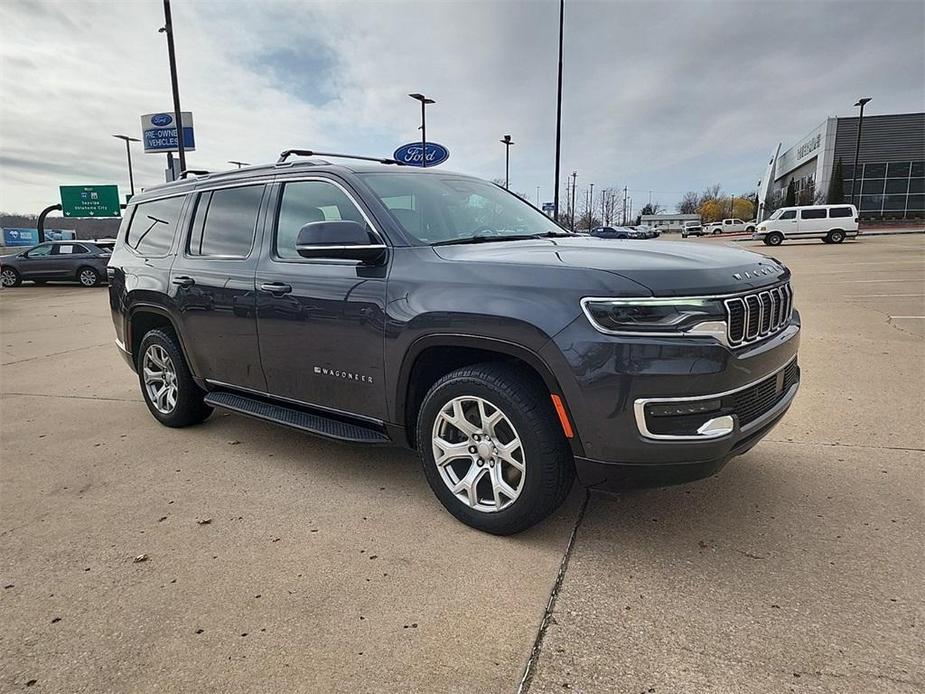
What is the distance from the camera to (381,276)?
3176mm

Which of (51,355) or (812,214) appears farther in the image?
(812,214)

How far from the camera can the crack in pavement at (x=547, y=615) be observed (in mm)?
2076

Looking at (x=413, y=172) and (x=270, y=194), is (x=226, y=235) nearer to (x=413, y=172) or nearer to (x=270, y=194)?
(x=270, y=194)

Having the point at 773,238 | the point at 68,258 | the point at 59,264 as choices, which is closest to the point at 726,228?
the point at 773,238

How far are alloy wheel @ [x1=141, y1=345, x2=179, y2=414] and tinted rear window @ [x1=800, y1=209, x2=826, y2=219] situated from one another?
33848 millimetres

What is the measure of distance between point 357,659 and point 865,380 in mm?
5256

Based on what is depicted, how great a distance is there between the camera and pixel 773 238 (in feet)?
104

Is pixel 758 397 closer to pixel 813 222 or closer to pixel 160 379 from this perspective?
pixel 160 379

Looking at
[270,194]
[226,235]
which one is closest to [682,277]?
[270,194]

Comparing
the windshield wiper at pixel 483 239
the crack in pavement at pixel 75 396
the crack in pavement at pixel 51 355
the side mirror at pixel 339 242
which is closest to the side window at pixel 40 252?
the crack in pavement at pixel 51 355

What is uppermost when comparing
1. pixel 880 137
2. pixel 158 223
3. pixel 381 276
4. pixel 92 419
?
pixel 880 137

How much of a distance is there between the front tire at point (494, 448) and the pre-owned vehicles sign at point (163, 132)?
74.4ft

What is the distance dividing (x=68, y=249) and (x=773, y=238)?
31.4 meters

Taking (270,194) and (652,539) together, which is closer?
(652,539)
